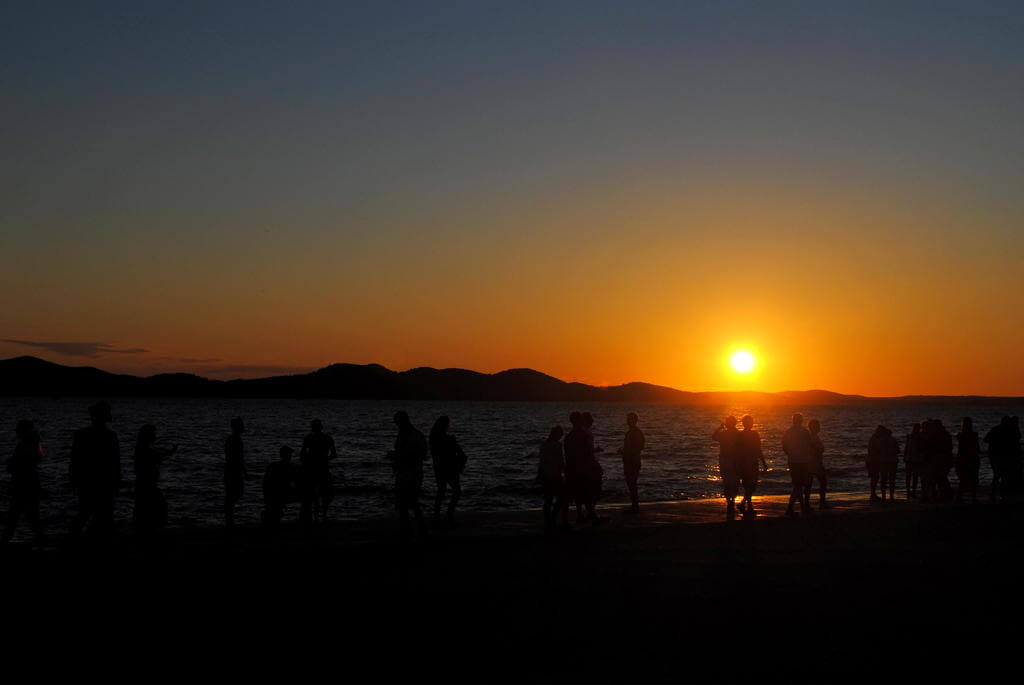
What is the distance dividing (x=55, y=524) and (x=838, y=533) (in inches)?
704

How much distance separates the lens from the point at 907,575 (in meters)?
10.7

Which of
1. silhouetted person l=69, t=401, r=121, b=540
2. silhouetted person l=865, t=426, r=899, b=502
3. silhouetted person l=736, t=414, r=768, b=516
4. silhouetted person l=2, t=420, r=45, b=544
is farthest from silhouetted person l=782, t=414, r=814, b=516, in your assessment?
silhouetted person l=2, t=420, r=45, b=544

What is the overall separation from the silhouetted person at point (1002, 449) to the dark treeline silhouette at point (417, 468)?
21 millimetres

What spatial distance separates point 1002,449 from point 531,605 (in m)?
14.7

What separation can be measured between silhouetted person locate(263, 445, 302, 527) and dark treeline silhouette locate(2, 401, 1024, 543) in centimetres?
2

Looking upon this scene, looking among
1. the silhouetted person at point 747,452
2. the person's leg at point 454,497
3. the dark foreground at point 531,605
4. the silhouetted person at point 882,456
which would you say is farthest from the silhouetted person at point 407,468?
the silhouetted person at point 882,456

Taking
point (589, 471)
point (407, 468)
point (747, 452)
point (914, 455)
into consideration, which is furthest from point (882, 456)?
point (407, 468)

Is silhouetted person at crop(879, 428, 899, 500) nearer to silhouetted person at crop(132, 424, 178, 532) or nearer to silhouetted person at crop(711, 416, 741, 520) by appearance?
silhouetted person at crop(711, 416, 741, 520)

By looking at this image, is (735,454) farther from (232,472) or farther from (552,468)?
(232,472)

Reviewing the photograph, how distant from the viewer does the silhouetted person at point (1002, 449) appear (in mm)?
19359

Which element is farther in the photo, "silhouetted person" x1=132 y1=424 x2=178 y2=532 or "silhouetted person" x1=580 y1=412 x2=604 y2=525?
"silhouetted person" x1=580 y1=412 x2=604 y2=525

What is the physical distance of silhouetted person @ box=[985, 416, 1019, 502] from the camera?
63.5 feet

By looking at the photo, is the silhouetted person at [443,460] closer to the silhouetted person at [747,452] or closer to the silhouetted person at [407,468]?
the silhouetted person at [407,468]

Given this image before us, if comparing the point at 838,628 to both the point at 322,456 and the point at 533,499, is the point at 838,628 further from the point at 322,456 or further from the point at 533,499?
the point at 533,499
